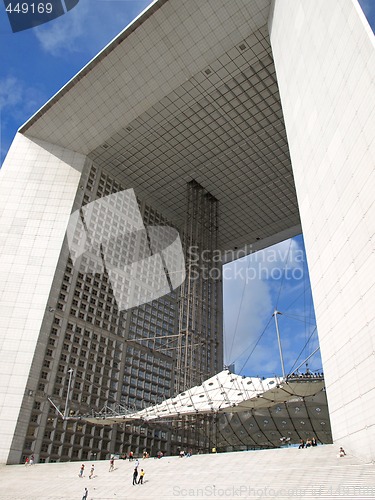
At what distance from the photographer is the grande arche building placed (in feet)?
70.1

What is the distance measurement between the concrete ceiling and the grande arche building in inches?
5.8

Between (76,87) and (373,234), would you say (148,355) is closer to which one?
(76,87)

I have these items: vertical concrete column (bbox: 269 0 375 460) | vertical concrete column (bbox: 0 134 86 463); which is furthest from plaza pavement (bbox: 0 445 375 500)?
vertical concrete column (bbox: 0 134 86 463)

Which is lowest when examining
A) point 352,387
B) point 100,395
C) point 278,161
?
point 352,387

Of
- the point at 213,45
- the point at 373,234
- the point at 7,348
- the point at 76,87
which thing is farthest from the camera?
the point at 76,87

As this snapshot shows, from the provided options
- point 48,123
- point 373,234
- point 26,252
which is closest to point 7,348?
point 26,252

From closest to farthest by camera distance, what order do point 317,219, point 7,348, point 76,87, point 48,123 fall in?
1. point 317,219
2. point 7,348
3. point 76,87
4. point 48,123

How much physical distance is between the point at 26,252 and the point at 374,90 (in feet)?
110

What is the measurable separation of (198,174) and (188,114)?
8.60 m

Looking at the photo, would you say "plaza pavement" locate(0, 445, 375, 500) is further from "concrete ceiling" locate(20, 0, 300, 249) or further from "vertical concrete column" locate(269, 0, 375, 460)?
"concrete ceiling" locate(20, 0, 300, 249)

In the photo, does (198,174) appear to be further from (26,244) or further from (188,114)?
(26,244)

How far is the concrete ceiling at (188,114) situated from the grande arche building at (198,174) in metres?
0.15

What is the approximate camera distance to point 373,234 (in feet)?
62.7

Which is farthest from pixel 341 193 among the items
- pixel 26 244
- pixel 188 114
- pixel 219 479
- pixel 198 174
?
pixel 198 174
